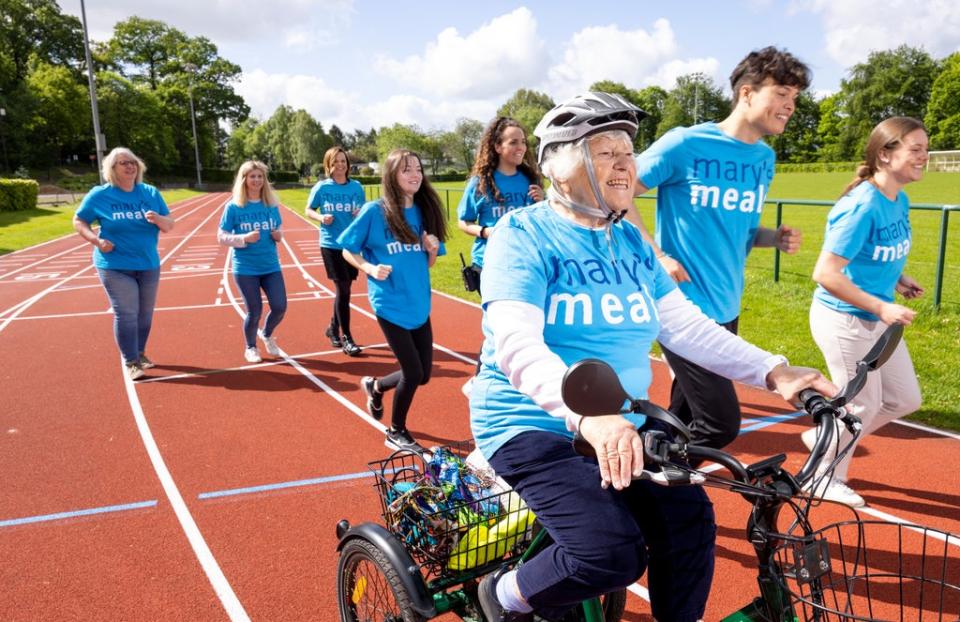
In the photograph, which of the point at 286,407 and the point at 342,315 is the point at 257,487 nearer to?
the point at 286,407

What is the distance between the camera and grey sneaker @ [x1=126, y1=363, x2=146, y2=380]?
7328 mm

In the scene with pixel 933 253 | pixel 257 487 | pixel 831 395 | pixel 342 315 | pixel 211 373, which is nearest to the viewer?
pixel 831 395

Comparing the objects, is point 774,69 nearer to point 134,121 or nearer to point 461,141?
point 134,121

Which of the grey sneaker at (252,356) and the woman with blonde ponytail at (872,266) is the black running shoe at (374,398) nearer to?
the grey sneaker at (252,356)

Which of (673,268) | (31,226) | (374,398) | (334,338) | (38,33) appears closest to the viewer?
(673,268)

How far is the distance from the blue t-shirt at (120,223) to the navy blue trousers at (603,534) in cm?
621

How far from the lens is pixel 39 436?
227 inches

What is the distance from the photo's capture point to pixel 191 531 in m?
4.08

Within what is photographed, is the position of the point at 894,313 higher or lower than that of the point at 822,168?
lower

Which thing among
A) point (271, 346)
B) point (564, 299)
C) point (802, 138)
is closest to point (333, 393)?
point (271, 346)

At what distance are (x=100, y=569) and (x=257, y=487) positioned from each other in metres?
1.12

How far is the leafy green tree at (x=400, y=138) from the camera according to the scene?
300ft

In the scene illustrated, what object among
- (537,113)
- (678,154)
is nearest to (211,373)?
(678,154)

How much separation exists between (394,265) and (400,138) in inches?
3575
